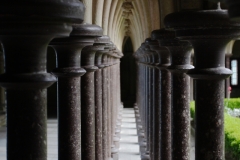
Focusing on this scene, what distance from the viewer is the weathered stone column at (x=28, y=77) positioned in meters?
2.27

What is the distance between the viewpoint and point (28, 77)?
2324mm

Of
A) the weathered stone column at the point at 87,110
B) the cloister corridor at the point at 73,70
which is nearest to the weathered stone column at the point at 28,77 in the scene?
the cloister corridor at the point at 73,70

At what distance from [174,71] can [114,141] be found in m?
7.02

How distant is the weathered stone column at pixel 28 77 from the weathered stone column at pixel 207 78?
2.65 ft

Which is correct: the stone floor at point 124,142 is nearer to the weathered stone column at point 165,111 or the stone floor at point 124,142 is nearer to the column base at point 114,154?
the column base at point 114,154

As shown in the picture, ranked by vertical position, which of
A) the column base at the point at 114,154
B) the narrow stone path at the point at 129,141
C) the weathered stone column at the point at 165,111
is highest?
the weathered stone column at the point at 165,111

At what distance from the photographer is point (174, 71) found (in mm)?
4535

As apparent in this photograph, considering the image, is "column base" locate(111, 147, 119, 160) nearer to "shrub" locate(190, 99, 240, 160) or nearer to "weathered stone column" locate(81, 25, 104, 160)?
"shrub" locate(190, 99, 240, 160)

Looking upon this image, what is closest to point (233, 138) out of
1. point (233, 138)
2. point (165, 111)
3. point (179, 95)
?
point (233, 138)

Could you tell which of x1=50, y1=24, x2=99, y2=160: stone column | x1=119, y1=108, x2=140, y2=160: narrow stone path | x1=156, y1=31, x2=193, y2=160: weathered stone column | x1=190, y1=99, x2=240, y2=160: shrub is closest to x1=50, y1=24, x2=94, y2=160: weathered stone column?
x1=50, y1=24, x2=99, y2=160: stone column

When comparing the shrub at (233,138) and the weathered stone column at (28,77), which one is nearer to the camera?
the weathered stone column at (28,77)

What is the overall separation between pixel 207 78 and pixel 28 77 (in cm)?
120

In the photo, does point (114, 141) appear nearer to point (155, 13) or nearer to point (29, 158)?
point (155, 13)

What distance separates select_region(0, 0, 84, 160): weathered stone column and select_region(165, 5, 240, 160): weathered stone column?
81 centimetres
